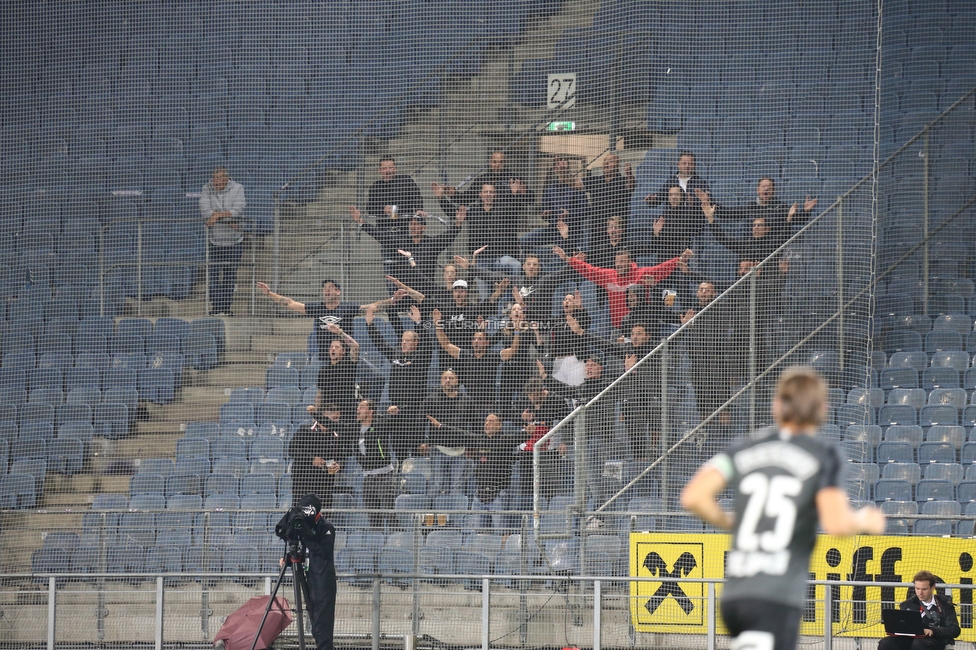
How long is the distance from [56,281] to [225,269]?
1.80 meters

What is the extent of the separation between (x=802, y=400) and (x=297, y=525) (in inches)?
244

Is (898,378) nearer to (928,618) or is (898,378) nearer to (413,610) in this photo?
(928,618)

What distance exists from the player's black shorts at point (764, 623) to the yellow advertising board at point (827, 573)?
5.60 m

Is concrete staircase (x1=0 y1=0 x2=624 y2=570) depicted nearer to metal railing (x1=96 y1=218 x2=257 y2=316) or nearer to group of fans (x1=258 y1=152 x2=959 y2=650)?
metal railing (x1=96 y1=218 x2=257 y2=316)

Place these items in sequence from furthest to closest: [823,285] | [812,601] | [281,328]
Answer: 1. [281,328]
2. [823,285]
3. [812,601]

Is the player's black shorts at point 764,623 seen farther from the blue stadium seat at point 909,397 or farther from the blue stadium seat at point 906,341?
the blue stadium seat at point 906,341

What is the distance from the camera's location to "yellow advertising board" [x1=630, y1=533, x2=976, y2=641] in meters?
9.86

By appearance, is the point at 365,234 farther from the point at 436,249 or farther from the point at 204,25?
the point at 204,25

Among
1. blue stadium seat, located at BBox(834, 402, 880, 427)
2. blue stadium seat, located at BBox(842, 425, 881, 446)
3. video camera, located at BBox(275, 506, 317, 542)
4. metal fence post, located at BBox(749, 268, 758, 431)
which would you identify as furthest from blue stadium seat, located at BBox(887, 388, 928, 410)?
video camera, located at BBox(275, 506, 317, 542)

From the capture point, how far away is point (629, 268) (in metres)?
11.5

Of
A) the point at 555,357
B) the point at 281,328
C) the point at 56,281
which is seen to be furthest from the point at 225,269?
the point at 555,357

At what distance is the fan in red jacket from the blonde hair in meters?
7.35

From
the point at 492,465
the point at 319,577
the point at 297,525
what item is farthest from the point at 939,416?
the point at 297,525

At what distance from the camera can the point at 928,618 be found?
913 cm
